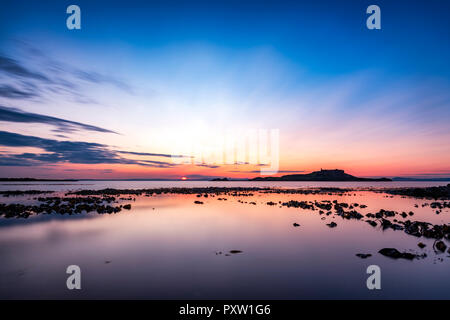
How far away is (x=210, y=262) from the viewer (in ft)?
42.4

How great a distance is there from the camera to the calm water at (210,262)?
966 cm

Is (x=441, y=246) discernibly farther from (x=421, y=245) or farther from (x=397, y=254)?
(x=397, y=254)

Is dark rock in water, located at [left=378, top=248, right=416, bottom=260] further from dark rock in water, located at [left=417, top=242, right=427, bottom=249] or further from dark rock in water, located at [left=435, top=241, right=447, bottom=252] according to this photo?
dark rock in water, located at [left=435, top=241, right=447, bottom=252]

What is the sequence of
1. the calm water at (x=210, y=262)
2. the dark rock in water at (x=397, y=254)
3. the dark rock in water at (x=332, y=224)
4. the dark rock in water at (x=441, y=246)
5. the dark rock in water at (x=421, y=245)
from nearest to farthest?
the calm water at (x=210, y=262) → the dark rock in water at (x=397, y=254) → the dark rock in water at (x=441, y=246) → the dark rock in water at (x=421, y=245) → the dark rock in water at (x=332, y=224)

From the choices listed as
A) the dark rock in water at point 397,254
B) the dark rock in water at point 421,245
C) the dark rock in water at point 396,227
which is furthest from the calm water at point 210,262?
the dark rock in water at point 396,227

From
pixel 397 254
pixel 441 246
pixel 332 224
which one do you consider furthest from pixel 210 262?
pixel 441 246

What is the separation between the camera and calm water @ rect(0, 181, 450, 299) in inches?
380

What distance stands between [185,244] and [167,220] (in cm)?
948

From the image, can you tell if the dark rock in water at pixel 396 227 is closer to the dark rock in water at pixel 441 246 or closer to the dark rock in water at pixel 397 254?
the dark rock in water at pixel 441 246

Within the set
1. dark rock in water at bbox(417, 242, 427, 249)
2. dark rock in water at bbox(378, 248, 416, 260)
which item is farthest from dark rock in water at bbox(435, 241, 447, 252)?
dark rock in water at bbox(378, 248, 416, 260)
